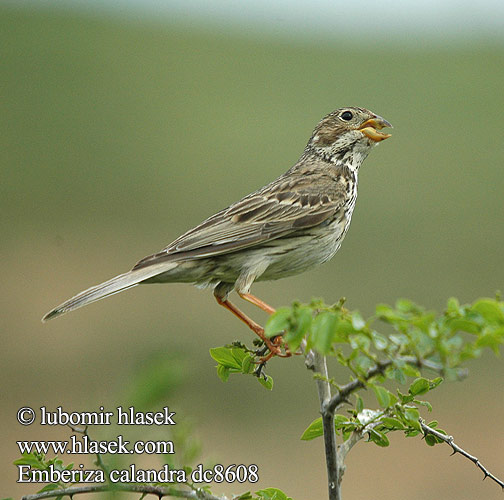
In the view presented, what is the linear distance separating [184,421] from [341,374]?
14269mm

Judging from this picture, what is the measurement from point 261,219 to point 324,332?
377 centimetres

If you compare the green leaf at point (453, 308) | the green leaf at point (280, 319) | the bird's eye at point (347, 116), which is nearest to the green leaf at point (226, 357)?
the green leaf at point (280, 319)

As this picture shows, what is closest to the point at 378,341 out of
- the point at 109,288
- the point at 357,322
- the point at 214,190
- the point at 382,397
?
the point at 357,322

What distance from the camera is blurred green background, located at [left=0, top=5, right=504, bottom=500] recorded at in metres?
15.4

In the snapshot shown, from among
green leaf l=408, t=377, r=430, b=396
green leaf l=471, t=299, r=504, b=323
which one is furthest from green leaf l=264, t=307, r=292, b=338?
green leaf l=408, t=377, r=430, b=396

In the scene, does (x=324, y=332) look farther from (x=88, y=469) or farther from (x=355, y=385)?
(x=88, y=469)

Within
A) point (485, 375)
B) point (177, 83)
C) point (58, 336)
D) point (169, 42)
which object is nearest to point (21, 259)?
point (58, 336)

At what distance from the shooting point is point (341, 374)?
15852 mm

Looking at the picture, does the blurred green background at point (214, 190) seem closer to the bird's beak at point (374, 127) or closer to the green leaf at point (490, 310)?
the bird's beak at point (374, 127)

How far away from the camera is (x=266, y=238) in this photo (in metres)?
5.84

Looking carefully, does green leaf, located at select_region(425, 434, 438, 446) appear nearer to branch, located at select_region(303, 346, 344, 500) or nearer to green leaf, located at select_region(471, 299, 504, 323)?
branch, located at select_region(303, 346, 344, 500)

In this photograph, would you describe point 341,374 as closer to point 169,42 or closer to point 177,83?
point 177,83

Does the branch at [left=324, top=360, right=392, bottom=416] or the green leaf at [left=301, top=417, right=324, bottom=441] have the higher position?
the green leaf at [left=301, top=417, right=324, bottom=441]

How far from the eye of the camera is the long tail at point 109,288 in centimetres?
438
